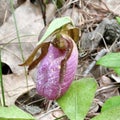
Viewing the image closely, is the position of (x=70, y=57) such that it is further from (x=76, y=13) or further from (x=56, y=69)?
(x=76, y=13)

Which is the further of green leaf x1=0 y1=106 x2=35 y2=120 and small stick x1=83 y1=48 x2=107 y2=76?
small stick x1=83 y1=48 x2=107 y2=76

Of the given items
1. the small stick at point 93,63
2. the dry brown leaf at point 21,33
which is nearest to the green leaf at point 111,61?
the small stick at point 93,63

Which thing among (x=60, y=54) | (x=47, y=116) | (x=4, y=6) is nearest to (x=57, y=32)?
(x=60, y=54)

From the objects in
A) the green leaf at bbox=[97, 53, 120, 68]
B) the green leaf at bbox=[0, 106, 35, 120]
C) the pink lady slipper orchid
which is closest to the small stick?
the green leaf at bbox=[97, 53, 120, 68]

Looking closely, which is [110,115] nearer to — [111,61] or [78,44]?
[111,61]

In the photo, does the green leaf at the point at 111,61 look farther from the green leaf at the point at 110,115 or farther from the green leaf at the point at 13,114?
the green leaf at the point at 13,114

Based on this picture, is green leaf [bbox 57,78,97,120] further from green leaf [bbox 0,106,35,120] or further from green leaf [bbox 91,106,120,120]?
green leaf [bbox 0,106,35,120]

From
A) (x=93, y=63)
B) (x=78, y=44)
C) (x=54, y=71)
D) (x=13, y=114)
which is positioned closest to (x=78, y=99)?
(x=54, y=71)
